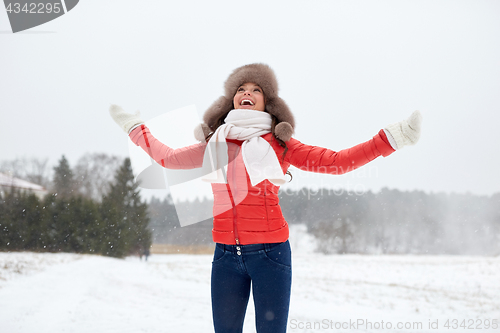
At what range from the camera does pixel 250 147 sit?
1366 mm

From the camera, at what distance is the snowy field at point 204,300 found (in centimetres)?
344

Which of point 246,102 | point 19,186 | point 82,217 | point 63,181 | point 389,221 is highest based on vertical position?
point 19,186

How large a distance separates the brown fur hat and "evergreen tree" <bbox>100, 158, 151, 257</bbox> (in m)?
12.5

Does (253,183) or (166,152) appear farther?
(166,152)

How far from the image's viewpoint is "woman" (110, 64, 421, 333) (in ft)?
4.11

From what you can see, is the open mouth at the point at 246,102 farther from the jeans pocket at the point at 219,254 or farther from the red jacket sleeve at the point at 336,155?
the jeans pocket at the point at 219,254

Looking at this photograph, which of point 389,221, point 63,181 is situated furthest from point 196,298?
point 389,221

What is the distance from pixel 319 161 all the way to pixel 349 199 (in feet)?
50.9

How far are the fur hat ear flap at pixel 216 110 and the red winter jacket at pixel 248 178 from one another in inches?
8.5

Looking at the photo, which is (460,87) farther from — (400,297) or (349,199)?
(400,297)

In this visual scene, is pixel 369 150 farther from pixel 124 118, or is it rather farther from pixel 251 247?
pixel 124 118

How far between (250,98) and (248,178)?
1.54 ft

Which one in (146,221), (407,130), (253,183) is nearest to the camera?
(407,130)

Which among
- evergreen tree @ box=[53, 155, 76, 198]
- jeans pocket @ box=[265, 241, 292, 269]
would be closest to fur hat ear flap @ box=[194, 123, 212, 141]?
jeans pocket @ box=[265, 241, 292, 269]
